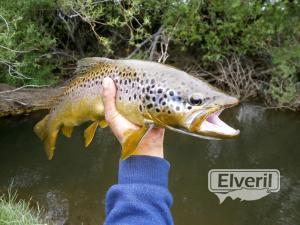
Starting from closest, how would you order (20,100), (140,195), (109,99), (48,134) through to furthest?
1. (140,195)
2. (109,99)
3. (48,134)
4. (20,100)

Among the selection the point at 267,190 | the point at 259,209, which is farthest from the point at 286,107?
the point at 259,209

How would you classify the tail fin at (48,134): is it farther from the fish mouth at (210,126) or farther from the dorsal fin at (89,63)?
the fish mouth at (210,126)

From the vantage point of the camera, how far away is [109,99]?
7.45 feet

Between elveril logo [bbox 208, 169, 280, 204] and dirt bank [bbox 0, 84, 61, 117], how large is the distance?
13.8 feet

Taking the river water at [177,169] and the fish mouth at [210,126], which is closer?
the fish mouth at [210,126]

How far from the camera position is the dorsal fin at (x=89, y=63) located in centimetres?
245

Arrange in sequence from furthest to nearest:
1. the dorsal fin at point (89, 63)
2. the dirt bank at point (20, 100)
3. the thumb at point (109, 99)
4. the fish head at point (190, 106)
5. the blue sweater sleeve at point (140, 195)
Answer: the dirt bank at point (20, 100) → the dorsal fin at point (89, 63) → the thumb at point (109, 99) → the fish head at point (190, 106) → the blue sweater sleeve at point (140, 195)

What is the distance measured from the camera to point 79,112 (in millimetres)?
2609

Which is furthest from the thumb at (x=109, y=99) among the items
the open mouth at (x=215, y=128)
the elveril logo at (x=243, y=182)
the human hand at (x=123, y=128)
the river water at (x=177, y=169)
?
the elveril logo at (x=243, y=182)

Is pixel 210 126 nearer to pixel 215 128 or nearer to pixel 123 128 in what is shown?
pixel 215 128

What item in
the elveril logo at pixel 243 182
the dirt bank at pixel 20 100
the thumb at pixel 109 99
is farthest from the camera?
the dirt bank at pixel 20 100

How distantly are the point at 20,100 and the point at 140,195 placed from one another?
29.0 ft

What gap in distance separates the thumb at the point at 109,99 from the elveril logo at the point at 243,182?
5.21m

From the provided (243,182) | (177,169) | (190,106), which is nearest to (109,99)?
(190,106)
